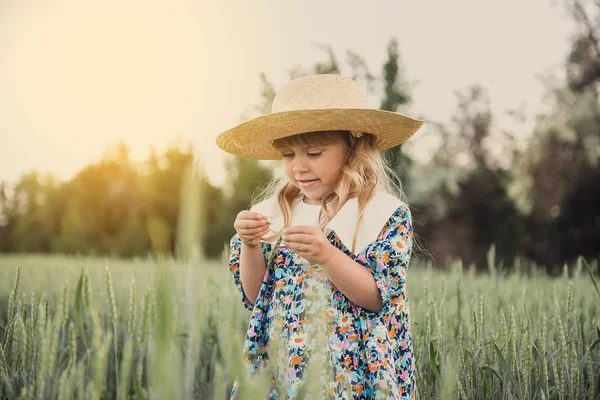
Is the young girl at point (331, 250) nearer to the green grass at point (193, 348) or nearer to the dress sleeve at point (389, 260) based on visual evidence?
the dress sleeve at point (389, 260)

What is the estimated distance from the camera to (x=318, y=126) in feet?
6.63

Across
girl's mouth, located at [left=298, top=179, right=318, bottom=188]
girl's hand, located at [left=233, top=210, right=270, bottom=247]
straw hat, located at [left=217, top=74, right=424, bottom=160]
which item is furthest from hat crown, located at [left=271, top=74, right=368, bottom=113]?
girl's hand, located at [left=233, top=210, right=270, bottom=247]

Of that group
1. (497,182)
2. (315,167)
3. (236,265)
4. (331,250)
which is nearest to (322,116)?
(315,167)

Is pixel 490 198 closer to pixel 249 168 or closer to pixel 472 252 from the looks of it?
pixel 472 252

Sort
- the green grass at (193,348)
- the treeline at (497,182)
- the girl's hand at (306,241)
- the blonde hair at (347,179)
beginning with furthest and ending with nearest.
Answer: the treeline at (497,182) → the blonde hair at (347,179) → the girl's hand at (306,241) → the green grass at (193,348)

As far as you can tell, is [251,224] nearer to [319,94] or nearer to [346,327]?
[346,327]

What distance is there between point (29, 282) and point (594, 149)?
54.5ft

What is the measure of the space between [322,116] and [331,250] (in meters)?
0.54

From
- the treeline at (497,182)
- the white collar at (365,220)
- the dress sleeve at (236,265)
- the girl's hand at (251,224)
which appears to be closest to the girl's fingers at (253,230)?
the girl's hand at (251,224)

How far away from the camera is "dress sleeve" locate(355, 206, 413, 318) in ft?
Result: 5.98

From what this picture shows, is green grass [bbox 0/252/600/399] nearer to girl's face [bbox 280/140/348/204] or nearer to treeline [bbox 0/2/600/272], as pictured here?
A: girl's face [bbox 280/140/348/204]

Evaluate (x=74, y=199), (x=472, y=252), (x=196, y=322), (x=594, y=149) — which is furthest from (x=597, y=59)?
(x=74, y=199)

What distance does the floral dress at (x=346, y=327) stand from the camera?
1764 mm

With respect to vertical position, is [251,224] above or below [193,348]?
above
